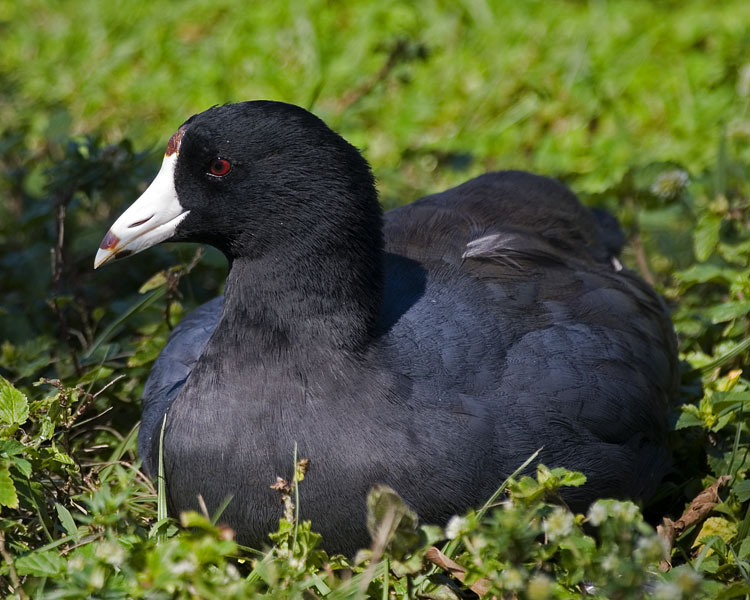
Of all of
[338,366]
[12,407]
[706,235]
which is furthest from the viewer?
[706,235]

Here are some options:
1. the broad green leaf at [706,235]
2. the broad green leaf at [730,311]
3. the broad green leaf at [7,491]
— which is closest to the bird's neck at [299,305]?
the broad green leaf at [7,491]

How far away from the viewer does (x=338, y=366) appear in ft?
8.08

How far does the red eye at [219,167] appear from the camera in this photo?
247cm

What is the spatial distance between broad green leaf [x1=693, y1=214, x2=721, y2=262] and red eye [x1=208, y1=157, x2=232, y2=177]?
161 centimetres

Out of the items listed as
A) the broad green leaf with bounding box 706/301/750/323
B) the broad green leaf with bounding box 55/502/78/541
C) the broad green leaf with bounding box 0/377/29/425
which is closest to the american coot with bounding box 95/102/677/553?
the broad green leaf with bounding box 55/502/78/541

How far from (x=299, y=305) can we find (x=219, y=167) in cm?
38

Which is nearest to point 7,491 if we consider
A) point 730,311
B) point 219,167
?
point 219,167

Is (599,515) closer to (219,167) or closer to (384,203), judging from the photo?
(219,167)

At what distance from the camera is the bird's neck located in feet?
8.11

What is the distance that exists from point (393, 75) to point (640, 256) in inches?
57.1

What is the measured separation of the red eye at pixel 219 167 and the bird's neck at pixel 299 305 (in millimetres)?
221

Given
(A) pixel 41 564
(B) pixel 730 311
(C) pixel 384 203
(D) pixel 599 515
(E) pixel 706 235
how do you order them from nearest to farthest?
(D) pixel 599 515 → (A) pixel 41 564 → (B) pixel 730 311 → (E) pixel 706 235 → (C) pixel 384 203

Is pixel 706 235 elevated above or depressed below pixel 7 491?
above

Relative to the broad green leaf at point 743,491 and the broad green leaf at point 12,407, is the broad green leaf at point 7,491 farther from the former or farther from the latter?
the broad green leaf at point 743,491
